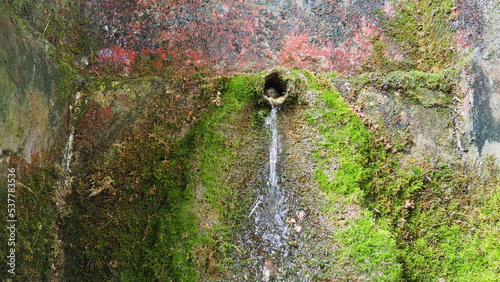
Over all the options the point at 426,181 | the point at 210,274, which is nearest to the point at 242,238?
the point at 210,274

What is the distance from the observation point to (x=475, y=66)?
93.9 inches

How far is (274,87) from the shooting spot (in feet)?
8.16

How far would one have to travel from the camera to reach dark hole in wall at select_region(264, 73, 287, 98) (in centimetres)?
243

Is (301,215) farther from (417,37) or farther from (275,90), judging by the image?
(417,37)

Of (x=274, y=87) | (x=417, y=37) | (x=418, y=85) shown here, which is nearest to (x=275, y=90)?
(x=274, y=87)

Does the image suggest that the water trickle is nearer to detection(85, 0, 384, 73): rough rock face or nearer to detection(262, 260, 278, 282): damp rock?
detection(262, 260, 278, 282): damp rock

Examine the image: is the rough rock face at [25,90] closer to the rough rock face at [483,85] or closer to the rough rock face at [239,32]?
the rough rock face at [239,32]

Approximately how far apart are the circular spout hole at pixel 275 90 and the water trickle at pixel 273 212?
6 cm

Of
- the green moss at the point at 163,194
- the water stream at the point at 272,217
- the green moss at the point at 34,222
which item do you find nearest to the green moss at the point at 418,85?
the water stream at the point at 272,217

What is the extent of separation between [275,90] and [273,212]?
0.77 metres

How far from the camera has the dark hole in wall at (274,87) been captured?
243 cm

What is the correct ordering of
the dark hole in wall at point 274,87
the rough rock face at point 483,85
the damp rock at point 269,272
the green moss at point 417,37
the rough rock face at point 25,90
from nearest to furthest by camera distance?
the rough rock face at point 25,90 < the damp rock at point 269,272 < the rough rock face at point 483,85 < the dark hole in wall at point 274,87 < the green moss at point 417,37

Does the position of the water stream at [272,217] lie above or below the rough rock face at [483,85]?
below

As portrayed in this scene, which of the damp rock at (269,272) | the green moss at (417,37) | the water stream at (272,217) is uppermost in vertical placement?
the green moss at (417,37)
